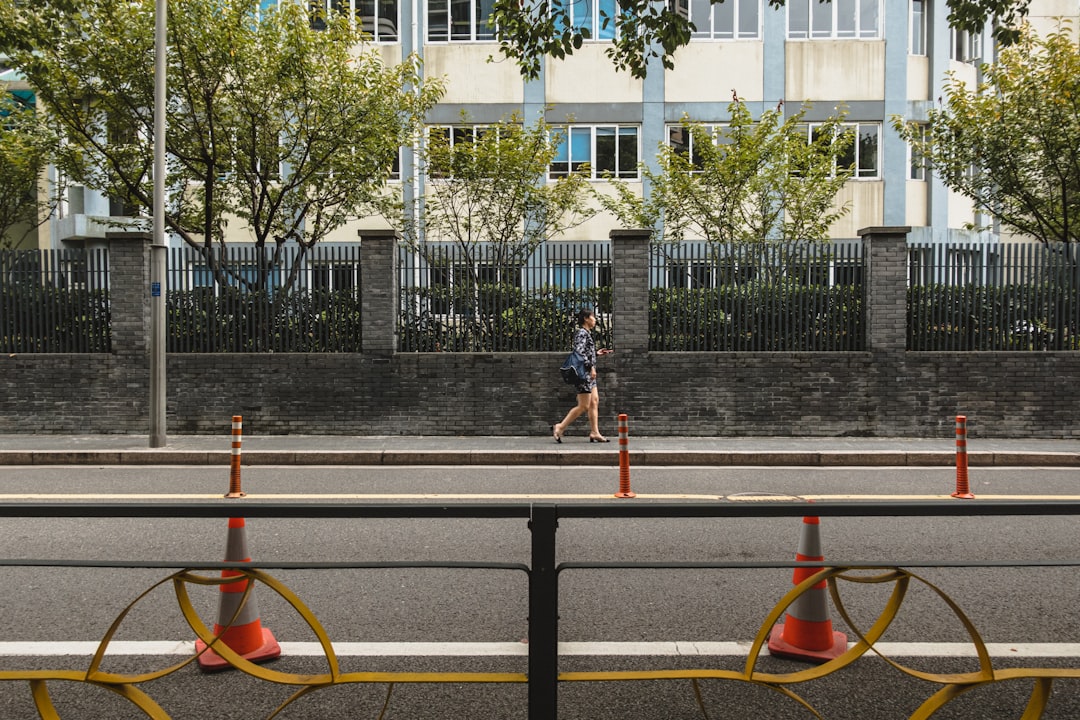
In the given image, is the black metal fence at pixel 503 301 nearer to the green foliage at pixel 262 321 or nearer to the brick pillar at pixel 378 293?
the brick pillar at pixel 378 293

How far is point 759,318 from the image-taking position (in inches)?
542

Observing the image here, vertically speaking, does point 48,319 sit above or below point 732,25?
below

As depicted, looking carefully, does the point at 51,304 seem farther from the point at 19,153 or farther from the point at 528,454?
the point at 528,454

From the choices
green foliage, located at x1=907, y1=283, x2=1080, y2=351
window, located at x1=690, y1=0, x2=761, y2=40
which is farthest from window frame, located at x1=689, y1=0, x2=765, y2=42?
green foliage, located at x1=907, y1=283, x2=1080, y2=351

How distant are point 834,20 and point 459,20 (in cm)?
1074

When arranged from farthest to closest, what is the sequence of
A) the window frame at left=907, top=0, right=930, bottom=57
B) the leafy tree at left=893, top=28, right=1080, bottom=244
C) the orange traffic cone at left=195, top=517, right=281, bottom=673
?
the window frame at left=907, top=0, right=930, bottom=57 < the leafy tree at left=893, top=28, right=1080, bottom=244 < the orange traffic cone at left=195, top=517, right=281, bottom=673

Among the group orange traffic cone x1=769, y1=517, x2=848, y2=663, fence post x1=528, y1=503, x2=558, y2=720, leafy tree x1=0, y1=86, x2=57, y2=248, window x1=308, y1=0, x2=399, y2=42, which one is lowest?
orange traffic cone x1=769, y1=517, x2=848, y2=663

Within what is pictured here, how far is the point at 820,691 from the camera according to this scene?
12.5 feet

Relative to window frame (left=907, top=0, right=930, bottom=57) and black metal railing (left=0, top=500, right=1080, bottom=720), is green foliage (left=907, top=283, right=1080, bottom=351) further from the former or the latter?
window frame (left=907, top=0, right=930, bottom=57)

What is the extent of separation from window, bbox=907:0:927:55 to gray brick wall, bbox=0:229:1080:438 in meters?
15.2

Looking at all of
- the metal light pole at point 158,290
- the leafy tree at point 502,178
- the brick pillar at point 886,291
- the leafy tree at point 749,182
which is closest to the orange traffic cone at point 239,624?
the metal light pole at point 158,290

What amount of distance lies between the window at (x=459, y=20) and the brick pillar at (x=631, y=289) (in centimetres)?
1331

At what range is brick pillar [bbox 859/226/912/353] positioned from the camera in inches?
534

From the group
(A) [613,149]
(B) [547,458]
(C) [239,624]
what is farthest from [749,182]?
(C) [239,624]
